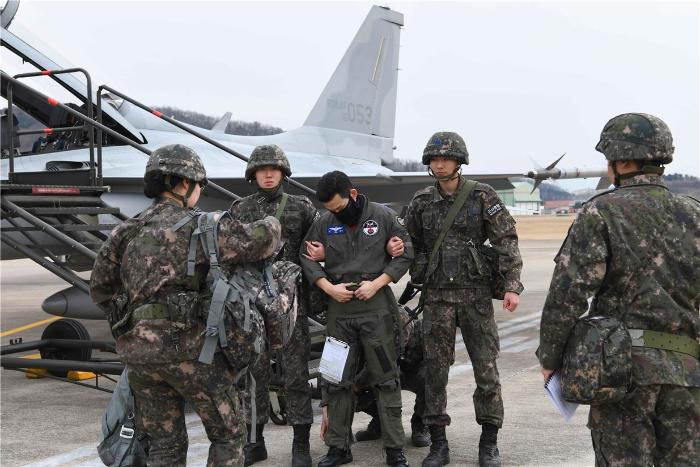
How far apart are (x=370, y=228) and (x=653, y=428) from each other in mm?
2402

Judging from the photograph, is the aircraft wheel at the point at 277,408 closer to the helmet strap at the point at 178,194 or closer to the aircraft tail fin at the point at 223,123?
the helmet strap at the point at 178,194

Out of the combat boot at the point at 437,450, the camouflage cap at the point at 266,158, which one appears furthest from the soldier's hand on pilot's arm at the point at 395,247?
the combat boot at the point at 437,450

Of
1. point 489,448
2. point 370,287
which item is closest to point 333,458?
point 489,448

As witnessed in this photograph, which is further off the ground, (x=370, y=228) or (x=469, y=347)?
(x=370, y=228)

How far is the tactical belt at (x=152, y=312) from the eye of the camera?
12.6 feet

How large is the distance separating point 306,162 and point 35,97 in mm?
6677

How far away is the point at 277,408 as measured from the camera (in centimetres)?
634

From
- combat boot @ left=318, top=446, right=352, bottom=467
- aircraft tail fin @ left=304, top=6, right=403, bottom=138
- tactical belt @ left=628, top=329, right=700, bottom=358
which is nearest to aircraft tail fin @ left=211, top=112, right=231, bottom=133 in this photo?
aircraft tail fin @ left=304, top=6, right=403, bottom=138

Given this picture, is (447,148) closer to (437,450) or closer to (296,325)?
(296,325)

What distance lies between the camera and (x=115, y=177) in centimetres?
1030

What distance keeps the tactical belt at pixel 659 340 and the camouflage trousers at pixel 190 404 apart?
194 cm

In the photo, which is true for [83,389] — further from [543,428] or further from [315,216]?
[543,428]

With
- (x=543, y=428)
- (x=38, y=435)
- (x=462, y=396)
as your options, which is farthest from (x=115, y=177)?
(x=543, y=428)

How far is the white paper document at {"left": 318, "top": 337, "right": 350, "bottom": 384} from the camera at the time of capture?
16.5 feet
